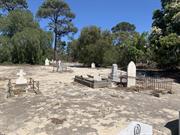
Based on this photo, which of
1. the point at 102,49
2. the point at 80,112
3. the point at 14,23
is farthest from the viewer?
the point at 14,23

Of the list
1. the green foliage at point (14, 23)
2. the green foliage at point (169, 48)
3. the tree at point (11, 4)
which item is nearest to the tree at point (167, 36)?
the green foliage at point (169, 48)

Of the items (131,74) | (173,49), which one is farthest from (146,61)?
(131,74)

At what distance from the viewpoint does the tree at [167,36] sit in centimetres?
2169

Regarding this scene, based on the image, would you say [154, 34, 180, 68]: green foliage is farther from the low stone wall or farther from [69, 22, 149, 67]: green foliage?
the low stone wall

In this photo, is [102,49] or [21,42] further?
[21,42]

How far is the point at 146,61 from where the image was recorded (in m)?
35.8

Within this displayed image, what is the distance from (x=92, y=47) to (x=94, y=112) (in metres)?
28.3

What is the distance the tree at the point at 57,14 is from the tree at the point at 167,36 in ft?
92.3

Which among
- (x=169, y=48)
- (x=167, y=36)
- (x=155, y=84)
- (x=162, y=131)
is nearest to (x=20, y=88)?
(x=155, y=84)

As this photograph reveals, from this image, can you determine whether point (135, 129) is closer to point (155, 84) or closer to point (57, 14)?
point (155, 84)

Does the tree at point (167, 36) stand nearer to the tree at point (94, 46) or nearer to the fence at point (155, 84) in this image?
the fence at point (155, 84)

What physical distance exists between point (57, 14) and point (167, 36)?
111ft

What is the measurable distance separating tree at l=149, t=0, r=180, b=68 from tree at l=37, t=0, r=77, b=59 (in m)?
28.1

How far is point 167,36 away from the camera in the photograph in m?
22.2
